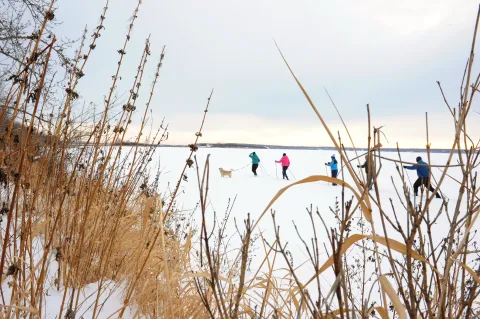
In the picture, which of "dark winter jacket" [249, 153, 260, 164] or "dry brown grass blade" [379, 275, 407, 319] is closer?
"dry brown grass blade" [379, 275, 407, 319]

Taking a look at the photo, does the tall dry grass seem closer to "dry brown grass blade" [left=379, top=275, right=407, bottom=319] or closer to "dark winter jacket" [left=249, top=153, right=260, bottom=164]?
"dry brown grass blade" [left=379, top=275, right=407, bottom=319]

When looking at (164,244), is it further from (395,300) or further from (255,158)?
(255,158)

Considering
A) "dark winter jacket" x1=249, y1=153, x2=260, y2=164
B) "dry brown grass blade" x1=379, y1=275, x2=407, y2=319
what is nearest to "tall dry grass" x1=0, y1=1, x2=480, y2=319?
"dry brown grass blade" x1=379, y1=275, x2=407, y2=319

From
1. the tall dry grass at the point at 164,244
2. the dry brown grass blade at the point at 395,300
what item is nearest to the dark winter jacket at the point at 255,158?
the tall dry grass at the point at 164,244

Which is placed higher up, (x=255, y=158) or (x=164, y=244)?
(x=255, y=158)

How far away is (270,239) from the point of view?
639 cm

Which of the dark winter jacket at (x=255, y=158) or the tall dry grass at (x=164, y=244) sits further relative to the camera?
the dark winter jacket at (x=255, y=158)

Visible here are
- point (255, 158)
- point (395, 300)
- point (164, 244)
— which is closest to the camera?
point (395, 300)

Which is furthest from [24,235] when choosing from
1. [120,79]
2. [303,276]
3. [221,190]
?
[221,190]

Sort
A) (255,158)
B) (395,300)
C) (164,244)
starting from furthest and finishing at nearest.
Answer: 1. (255,158)
2. (164,244)
3. (395,300)

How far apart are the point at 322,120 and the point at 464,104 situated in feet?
1.05

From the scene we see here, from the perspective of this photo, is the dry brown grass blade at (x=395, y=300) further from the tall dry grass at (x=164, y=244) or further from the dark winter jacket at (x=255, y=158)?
the dark winter jacket at (x=255, y=158)

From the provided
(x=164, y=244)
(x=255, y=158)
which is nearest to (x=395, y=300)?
(x=164, y=244)

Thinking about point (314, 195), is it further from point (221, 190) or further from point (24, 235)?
point (24, 235)
